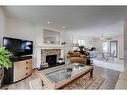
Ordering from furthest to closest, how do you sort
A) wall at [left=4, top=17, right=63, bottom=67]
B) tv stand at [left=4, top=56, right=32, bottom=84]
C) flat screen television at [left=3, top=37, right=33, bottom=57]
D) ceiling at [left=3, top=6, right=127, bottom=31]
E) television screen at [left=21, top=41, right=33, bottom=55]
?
1. wall at [left=4, top=17, right=63, bottom=67]
2. television screen at [left=21, top=41, right=33, bottom=55]
3. flat screen television at [left=3, top=37, right=33, bottom=57]
4. tv stand at [left=4, top=56, right=32, bottom=84]
5. ceiling at [left=3, top=6, right=127, bottom=31]

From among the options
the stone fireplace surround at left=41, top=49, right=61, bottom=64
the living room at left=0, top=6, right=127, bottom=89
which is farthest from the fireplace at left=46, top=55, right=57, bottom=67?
the stone fireplace surround at left=41, top=49, right=61, bottom=64

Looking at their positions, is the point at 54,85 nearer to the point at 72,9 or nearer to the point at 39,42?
the point at 72,9

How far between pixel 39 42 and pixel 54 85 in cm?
413

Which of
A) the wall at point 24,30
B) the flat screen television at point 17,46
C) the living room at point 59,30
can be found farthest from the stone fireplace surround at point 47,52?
the flat screen television at point 17,46

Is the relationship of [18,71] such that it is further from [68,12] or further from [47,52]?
[47,52]

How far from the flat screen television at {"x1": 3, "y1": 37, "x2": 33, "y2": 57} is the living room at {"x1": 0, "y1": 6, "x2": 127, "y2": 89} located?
11 centimetres

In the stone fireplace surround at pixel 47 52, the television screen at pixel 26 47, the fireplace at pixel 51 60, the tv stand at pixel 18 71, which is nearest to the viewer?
the tv stand at pixel 18 71

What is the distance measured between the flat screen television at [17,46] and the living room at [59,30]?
11 centimetres

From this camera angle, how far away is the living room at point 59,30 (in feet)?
11.5

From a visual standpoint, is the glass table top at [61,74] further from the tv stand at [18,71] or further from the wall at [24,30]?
the wall at [24,30]

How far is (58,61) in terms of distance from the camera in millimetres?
7086

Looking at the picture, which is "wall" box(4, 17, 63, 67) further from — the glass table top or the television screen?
the glass table top

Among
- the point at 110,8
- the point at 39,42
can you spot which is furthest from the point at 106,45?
the point at 110,8

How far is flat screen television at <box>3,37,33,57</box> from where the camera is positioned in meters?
3.64
